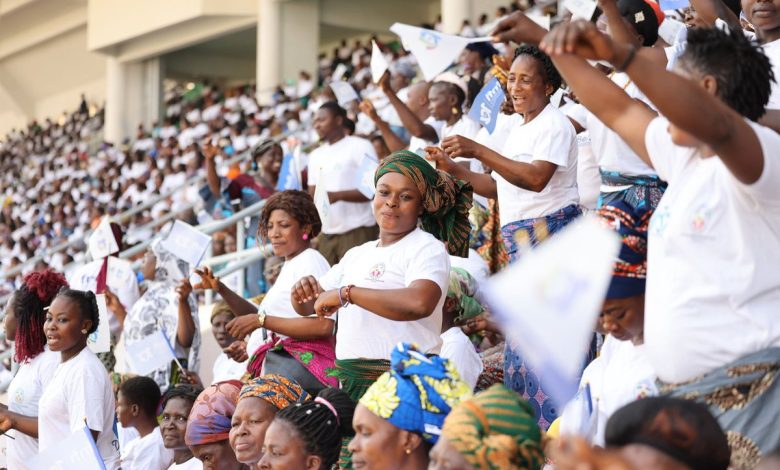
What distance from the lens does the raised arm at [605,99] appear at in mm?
2389

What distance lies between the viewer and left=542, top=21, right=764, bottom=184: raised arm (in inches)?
85.1

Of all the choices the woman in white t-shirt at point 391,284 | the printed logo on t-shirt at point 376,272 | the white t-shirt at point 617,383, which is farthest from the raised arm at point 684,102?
the printed logo on t-shirt at point 376,272

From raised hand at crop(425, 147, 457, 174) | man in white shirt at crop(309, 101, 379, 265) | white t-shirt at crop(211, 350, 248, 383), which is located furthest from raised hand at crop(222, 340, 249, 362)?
man in white shirt at crop(309, 101, 379, 265)

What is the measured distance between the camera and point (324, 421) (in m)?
3.49

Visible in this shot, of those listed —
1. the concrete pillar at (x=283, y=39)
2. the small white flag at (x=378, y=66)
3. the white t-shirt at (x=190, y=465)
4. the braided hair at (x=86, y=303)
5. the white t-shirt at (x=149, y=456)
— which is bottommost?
the white t-shirt at (x=149, y=456)

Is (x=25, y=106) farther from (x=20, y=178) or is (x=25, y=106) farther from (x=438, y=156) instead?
(x=438, y=156)

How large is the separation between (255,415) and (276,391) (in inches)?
4.7

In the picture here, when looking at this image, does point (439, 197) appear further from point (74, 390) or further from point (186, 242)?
point (186, 242)

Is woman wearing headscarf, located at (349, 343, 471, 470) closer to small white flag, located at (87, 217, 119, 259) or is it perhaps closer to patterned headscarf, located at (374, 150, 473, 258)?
patterned headscarf, located at (374, 150, 473, 258)

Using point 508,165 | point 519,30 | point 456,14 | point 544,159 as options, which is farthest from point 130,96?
point 519,30

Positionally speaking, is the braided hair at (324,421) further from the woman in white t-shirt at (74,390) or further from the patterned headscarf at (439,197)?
the woman in white t-shirt at (74,390)

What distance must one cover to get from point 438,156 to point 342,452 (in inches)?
41.4

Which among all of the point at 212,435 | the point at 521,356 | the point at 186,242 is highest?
the point at 186,242

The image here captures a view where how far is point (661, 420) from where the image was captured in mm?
2121
